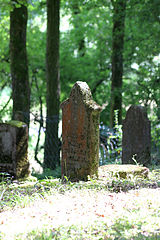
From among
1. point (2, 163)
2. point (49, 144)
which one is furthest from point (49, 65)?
point (2, 163)

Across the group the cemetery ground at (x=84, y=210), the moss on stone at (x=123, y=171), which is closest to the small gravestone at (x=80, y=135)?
the moss on stone at (x=123, y=171)

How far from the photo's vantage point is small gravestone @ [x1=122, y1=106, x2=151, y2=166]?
841 centimetres

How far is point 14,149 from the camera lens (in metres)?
8.12

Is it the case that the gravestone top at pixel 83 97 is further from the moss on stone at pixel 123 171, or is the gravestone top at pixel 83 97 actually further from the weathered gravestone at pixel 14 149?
the weathered gravestone at pixel 14 149

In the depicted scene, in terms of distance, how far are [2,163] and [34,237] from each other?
16.2 ft

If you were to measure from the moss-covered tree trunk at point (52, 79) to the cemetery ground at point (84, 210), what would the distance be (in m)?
6.51

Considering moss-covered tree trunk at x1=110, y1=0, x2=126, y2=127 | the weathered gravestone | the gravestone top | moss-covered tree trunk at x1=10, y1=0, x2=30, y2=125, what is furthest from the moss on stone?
moss-covered tree trunk at x1=110, y1=0, x2=126, y2=127

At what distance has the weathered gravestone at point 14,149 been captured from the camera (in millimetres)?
8125

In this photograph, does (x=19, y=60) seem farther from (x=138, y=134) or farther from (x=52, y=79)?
(x=138, y=134)

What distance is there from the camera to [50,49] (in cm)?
1262

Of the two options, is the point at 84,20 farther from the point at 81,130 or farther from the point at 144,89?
the point at 81,130

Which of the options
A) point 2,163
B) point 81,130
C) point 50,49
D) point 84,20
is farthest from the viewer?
point 84,20

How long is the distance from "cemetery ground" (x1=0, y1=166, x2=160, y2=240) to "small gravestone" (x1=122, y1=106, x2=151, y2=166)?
2.36 m

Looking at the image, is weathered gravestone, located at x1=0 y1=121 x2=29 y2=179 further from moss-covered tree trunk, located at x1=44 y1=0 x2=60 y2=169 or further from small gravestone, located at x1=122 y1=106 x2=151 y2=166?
moss-covered tree trunk, located at x1=44 y1=0 x2=60 y2=169
